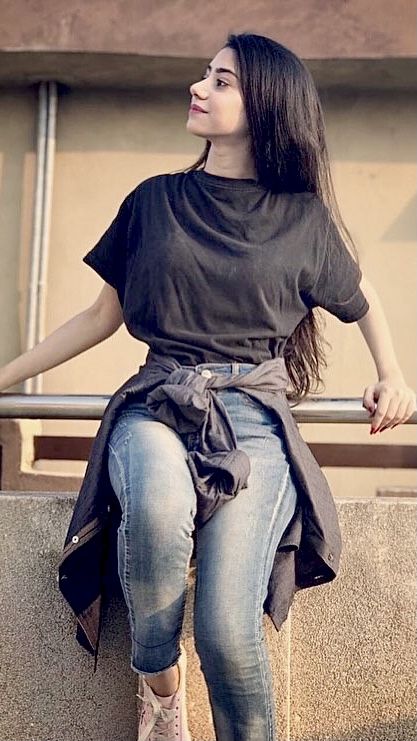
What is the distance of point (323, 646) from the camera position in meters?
2.55

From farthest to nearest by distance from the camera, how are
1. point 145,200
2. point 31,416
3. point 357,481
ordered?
point 357,481
point 31,416
point 145,200

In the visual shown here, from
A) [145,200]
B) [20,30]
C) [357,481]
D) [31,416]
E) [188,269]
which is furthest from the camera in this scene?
[357,481]

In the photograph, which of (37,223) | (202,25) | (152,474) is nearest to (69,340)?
(152,474)

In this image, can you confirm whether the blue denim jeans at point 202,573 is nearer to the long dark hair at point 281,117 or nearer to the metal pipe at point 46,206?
the long dark hair at point 281,117

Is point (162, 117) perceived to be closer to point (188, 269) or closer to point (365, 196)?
point (365, 196)

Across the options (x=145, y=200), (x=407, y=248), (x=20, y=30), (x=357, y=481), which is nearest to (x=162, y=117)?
(x=20, y=30)

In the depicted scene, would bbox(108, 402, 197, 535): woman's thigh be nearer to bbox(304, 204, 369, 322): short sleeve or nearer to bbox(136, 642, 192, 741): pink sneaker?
bbox(136, 642, 192, 741): pink sneaker

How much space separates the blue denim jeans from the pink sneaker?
0.18m

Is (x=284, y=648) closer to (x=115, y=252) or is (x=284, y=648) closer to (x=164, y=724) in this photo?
(x=164, y=724)

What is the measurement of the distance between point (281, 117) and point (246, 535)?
104cm

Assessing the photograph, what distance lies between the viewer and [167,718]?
7.31 feet

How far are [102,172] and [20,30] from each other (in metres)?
0.93

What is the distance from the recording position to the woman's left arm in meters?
2.38

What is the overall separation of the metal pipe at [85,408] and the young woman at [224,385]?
0.19ft
